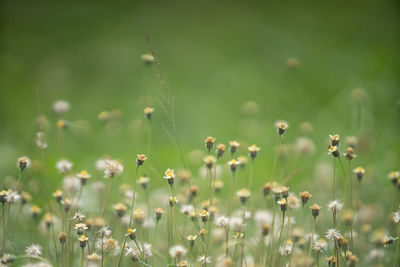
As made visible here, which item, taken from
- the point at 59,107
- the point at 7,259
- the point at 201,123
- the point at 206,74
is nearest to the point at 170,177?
the point at 7,259

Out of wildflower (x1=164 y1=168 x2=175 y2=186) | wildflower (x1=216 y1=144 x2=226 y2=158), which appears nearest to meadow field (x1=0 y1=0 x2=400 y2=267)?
wildflower (x1=216 y1=144 x2=226 y2=158)

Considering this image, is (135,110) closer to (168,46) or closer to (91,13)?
(168,46)

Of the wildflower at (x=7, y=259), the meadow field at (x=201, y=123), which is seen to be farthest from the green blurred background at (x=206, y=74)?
the wildflower at (x=7, y=259)

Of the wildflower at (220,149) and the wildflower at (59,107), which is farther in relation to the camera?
the wildflower at (59,107)

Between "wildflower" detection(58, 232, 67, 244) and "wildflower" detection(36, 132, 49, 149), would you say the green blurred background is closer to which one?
"wildflower" detection(36, 132, 49, 149)

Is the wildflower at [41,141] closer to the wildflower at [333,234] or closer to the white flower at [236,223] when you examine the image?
the white flower at [236,223]

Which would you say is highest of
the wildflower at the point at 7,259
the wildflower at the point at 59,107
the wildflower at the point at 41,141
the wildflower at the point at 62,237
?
the wildflower at the point at 59,107

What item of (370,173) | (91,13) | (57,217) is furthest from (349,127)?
(91,13)
